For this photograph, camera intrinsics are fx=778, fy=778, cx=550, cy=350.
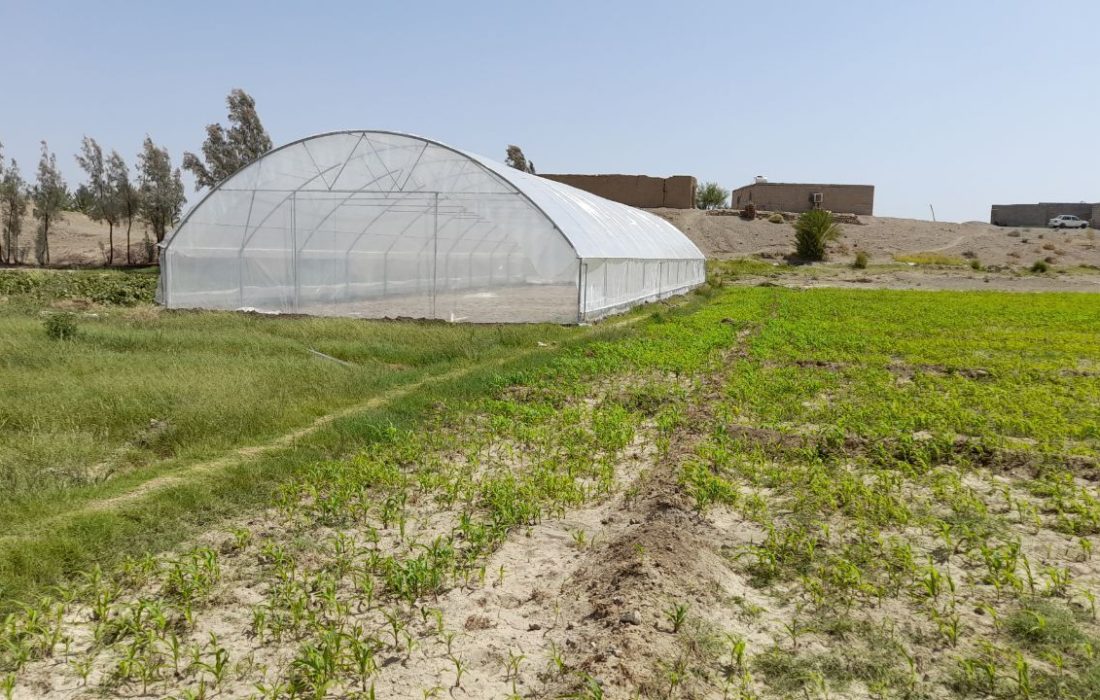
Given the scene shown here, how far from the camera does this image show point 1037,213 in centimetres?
6906

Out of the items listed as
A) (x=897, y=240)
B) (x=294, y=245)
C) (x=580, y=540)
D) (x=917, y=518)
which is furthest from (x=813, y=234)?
(x=580, y=540)

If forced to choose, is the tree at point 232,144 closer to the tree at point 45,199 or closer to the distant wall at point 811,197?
the tree at point 45,199

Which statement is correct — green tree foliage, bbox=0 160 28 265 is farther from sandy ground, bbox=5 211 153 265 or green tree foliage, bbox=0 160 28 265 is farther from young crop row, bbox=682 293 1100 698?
young crop row, bbox=682 293 1100 698

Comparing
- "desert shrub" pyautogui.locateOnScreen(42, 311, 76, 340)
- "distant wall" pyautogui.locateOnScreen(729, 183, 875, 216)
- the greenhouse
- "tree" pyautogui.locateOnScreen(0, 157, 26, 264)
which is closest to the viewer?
"desert shrub" pyautogui.locateOnScreen(42, 311, 76, 340)

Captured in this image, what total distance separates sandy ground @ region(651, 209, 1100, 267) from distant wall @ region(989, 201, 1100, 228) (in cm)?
918

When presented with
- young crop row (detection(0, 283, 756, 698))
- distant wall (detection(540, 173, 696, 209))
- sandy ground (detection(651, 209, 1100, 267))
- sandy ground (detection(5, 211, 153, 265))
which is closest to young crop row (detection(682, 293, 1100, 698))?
young crop row (detection(0, 283, 756, 698))

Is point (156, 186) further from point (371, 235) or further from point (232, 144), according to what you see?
point (371, 235)

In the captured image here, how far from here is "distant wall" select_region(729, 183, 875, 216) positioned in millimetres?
66000

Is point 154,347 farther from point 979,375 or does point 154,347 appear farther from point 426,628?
point 979,375

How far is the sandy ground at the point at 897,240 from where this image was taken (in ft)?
172

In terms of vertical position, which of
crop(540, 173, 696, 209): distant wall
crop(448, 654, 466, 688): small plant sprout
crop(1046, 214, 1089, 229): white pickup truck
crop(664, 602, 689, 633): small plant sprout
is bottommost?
crop(448, 654, 466, 688): small plant sprout

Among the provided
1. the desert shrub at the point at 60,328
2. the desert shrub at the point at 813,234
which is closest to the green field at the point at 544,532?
the desert shrub at the point at 60,328

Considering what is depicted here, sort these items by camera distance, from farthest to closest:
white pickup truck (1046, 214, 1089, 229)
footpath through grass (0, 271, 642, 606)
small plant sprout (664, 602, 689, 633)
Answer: white pickup truck (1046, 214, 1089, 229)
footpath through grass (0, 271, 642, 606)
small plant sprout (664, 602, 689, 633)

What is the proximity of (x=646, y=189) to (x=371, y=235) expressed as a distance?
148 ft
